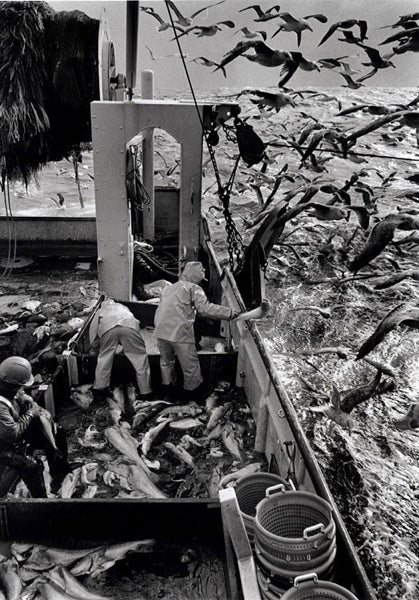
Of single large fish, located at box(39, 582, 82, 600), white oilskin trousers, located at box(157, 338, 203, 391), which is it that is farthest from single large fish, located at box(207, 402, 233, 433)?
single large fish, located at box(39, 582, 82, 600)

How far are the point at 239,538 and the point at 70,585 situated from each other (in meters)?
1.32

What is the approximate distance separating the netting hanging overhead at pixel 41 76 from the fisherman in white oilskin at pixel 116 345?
2820mm

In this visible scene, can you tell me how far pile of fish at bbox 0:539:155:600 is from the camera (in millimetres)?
3752

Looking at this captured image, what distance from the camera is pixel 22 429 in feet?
14.2

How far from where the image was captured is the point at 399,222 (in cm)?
455

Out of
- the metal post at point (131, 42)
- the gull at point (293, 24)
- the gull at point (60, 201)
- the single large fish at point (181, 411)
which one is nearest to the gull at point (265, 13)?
the gull at point (293, 24)

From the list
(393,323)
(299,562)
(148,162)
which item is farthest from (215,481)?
(148,162)

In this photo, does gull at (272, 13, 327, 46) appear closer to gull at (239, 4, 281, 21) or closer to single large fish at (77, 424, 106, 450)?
gull at (239, 4, 281, 21)

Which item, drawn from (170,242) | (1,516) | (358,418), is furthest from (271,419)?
(170,242)

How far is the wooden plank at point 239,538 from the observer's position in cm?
331

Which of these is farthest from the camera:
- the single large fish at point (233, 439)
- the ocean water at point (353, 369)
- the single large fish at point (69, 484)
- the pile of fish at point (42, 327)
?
the pile of fish at point (42, 327)

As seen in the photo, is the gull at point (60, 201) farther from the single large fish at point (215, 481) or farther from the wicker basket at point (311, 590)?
the wicker basket at point (311, 590)

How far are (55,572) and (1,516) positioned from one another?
23.1 inches

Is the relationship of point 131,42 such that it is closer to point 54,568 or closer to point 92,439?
point 92,439
